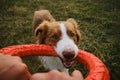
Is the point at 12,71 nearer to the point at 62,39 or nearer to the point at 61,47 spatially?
the point at 61,47

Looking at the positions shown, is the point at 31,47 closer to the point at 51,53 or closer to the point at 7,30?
the point at 51,53

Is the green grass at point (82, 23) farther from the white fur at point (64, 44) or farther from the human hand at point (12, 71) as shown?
the human hand at point (12, 71)

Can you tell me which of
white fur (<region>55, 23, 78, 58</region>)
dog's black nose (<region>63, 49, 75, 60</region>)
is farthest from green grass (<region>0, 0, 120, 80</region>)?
dog's black nose (<region>63, 49, 75, 60</region>)

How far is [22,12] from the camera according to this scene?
963cm

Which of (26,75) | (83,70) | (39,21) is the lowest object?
(83,70)

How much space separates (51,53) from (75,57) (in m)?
0.41

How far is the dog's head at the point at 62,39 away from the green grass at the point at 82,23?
1.42 m

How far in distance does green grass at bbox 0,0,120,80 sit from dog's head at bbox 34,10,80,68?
142 centimetres

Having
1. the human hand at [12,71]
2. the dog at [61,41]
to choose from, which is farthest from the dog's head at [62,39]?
the human hand at [12,71]

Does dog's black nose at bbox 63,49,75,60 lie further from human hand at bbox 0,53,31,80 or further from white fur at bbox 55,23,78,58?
human hand at bbox 0,53,31,80

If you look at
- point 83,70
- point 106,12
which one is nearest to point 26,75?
point 83,70

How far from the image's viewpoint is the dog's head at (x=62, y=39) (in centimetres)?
391

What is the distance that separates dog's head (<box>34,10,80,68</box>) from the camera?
3.91 metres

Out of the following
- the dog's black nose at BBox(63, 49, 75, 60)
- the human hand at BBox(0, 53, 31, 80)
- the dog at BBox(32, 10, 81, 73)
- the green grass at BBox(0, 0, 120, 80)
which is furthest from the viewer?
the green grass at BBox(0, 0, 120, 80)
